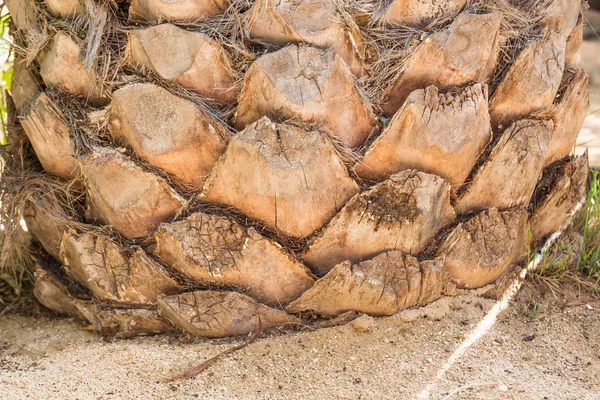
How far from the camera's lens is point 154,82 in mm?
1805

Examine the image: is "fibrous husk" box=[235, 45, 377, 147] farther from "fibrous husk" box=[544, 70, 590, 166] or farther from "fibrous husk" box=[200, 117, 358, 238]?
"fibrous husk" box=[544, 70, 590, 166]

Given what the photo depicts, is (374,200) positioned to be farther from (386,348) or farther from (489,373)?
(489,373)

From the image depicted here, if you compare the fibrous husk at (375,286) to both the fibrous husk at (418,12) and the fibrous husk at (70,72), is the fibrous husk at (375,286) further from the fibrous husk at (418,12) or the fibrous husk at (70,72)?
the fibrous husk at (70,72)

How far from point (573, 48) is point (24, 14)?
1.66 metres

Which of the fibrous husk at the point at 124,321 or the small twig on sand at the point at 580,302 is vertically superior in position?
the fibrous husk at the point at 124,321

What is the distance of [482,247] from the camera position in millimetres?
1955

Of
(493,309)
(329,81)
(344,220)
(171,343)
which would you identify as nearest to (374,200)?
(344,220)

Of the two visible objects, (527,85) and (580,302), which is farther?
(580,302)

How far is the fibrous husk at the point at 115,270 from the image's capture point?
6.23ft

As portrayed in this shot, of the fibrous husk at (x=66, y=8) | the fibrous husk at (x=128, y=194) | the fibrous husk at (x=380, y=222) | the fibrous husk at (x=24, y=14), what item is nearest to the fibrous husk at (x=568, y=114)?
the fibrous husk at (x=380, y=222)

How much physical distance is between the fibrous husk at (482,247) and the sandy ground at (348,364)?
81 mm

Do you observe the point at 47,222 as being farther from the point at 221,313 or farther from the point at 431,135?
the point at 431,135

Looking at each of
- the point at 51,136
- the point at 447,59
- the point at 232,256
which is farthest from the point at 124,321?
the point at 447,59

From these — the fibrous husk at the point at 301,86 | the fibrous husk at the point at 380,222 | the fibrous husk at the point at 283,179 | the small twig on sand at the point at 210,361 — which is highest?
the fibrous husk at the point at 301,86
